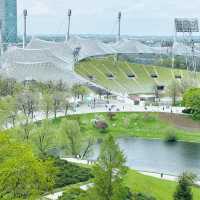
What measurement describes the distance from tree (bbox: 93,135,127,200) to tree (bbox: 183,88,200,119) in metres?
37.5

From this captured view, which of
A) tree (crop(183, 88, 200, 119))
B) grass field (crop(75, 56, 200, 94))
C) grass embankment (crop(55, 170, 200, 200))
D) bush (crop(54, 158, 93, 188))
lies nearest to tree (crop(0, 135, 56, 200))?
grass embankment (crop(55, 170, 200, 200))

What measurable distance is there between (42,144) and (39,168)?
19.8 meters

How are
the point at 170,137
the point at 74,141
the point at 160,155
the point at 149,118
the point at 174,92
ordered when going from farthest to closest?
the point at 174,92 < the point at 149,118 < the point at 170,137 < the point at 160,155 < the point at 74,141

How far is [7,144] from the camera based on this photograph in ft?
62.9

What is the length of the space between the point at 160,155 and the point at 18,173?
2864 centimetres

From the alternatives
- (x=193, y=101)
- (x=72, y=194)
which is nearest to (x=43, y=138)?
(x=72, y=194)

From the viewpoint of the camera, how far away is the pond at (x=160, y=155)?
40594mm

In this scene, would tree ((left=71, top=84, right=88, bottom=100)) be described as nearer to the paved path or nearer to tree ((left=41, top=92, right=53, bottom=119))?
the paved path

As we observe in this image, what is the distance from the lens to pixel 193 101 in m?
60.3

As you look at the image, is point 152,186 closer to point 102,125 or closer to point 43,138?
point 43,138

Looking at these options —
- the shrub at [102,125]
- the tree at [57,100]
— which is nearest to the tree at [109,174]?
the shrub at [102,125]

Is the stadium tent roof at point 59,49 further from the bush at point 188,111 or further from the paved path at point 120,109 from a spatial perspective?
the bush at point 188,111

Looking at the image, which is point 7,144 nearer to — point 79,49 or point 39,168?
point 39,168

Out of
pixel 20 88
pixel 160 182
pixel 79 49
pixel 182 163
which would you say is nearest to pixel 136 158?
pixel 182 163
